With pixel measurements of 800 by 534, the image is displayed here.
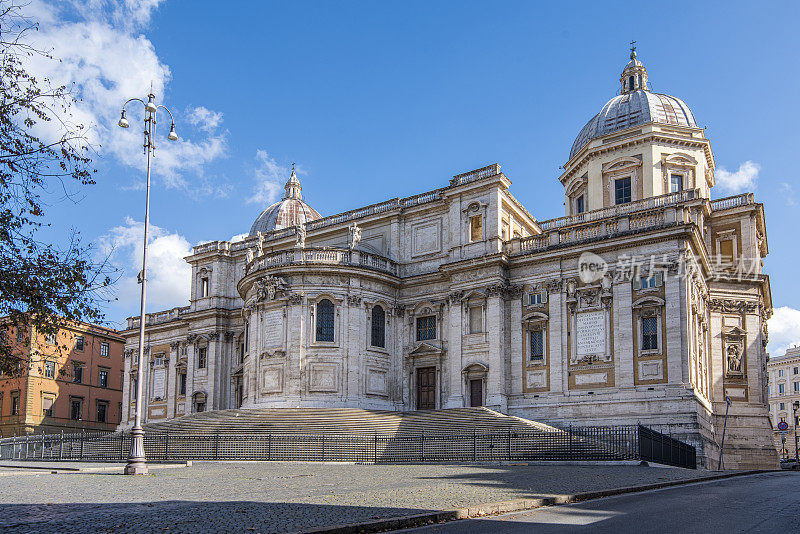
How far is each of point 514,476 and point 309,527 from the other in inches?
451

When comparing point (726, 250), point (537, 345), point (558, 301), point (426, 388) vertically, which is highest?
point (726, 250)

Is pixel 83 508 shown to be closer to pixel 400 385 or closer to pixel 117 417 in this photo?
pixel 400 385

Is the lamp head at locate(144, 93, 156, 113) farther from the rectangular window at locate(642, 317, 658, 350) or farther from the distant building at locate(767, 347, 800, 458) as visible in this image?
the distant building at locate(767, 347, 800, 458)

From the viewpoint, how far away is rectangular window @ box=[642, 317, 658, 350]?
37.0 meters

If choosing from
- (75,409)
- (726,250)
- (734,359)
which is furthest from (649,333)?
Result: (75,409)

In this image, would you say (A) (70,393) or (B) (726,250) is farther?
(A) (70,393)

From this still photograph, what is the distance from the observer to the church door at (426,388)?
147 ft

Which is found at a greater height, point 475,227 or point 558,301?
point 475,227

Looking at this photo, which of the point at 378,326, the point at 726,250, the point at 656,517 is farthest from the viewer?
the point at 726,250

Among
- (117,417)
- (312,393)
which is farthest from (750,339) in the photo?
(117,417)

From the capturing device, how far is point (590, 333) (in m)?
39.0

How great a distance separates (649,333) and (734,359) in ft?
34.2

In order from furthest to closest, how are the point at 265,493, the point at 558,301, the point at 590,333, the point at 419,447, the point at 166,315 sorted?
the point at 166,315 → the point at 558,301 → the point at 590,333 → the point at 419,447 → the point at 265,493

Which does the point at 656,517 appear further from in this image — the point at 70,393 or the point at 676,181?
the point at 70,393
